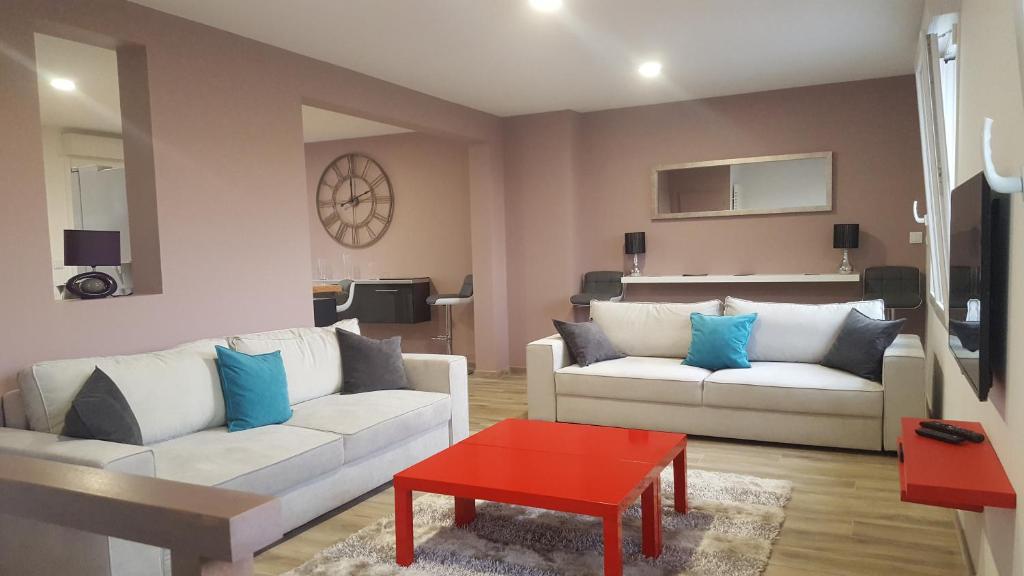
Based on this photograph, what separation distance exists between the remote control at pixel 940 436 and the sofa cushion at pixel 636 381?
7.27 feet

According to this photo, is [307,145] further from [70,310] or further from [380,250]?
[70,310]

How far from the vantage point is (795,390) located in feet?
13.9

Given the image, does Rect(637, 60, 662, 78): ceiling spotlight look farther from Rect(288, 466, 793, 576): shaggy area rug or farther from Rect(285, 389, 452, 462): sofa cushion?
Rect(288, 466, 793, 576): shaggy area rug

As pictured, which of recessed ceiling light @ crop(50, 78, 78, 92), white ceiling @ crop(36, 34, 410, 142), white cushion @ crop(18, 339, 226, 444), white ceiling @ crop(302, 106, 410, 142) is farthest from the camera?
white ceiling @ crop(302, 106, 410, 142)

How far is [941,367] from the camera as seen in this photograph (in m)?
4.00

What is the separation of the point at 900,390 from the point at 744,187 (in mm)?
2919

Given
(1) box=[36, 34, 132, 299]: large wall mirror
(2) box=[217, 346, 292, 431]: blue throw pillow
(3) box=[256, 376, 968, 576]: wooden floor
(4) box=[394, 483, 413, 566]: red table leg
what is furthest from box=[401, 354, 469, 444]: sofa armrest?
(1) box=[36, 34, 132, 299]: large wall mirror

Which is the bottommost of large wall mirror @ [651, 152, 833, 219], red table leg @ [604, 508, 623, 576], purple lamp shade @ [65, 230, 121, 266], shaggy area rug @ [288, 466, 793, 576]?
shaggy area rug @ [288, 466, 793, 576]

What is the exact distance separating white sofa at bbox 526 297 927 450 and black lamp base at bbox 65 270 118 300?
2618 millimetres

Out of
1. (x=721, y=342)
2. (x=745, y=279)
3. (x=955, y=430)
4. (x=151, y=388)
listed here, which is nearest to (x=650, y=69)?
(x=745, y=279)

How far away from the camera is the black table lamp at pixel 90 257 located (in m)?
3.50

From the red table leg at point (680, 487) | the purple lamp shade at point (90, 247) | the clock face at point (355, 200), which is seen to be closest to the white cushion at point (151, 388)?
the purple lamp shade at point (90, 247)

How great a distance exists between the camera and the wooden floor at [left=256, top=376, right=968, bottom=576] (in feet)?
9.00

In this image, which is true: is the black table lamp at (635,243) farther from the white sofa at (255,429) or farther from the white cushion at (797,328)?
the white sofa at (255,429)
